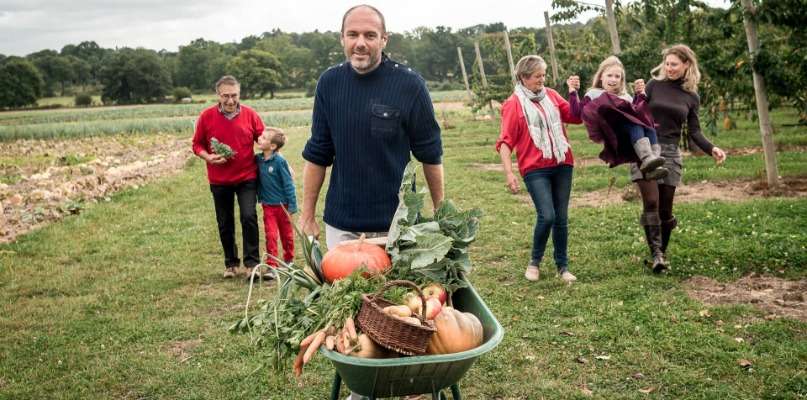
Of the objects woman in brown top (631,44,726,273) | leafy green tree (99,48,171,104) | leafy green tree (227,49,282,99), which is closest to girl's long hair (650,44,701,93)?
woman in brown top (631,44,726,273)

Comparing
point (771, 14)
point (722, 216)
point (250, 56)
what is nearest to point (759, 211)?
point (722, 216)

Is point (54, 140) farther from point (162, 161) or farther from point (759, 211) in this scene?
point (759, 211)

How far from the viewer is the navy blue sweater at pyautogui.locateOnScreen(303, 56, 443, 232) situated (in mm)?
3977

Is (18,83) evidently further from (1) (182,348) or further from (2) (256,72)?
(1) (182,348)

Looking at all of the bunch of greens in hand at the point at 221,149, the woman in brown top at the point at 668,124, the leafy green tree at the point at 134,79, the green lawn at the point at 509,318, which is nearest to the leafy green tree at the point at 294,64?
the leafy green tree at the point at 134,79

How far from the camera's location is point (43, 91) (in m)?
110

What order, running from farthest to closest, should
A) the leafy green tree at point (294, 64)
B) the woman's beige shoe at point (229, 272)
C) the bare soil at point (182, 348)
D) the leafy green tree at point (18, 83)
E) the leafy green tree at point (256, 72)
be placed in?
the leafy green tree at point (294, 64) < the leafy green tree at point (256, 72) < the leafy green tree at point (18, 83) < the woman's beige shoe at point (229, 272) < the bare soil at point (182, 348)

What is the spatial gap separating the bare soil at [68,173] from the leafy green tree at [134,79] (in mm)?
69532

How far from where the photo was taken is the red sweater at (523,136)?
674 centimetres

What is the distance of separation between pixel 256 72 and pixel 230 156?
107m

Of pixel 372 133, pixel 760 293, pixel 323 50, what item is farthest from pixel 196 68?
pixel 372 133

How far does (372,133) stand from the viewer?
400cm

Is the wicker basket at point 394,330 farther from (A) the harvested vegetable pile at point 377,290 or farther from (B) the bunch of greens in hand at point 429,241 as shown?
(B) the bunch of greens in hand at point 429,241

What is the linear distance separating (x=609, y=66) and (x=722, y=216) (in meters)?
3.62
